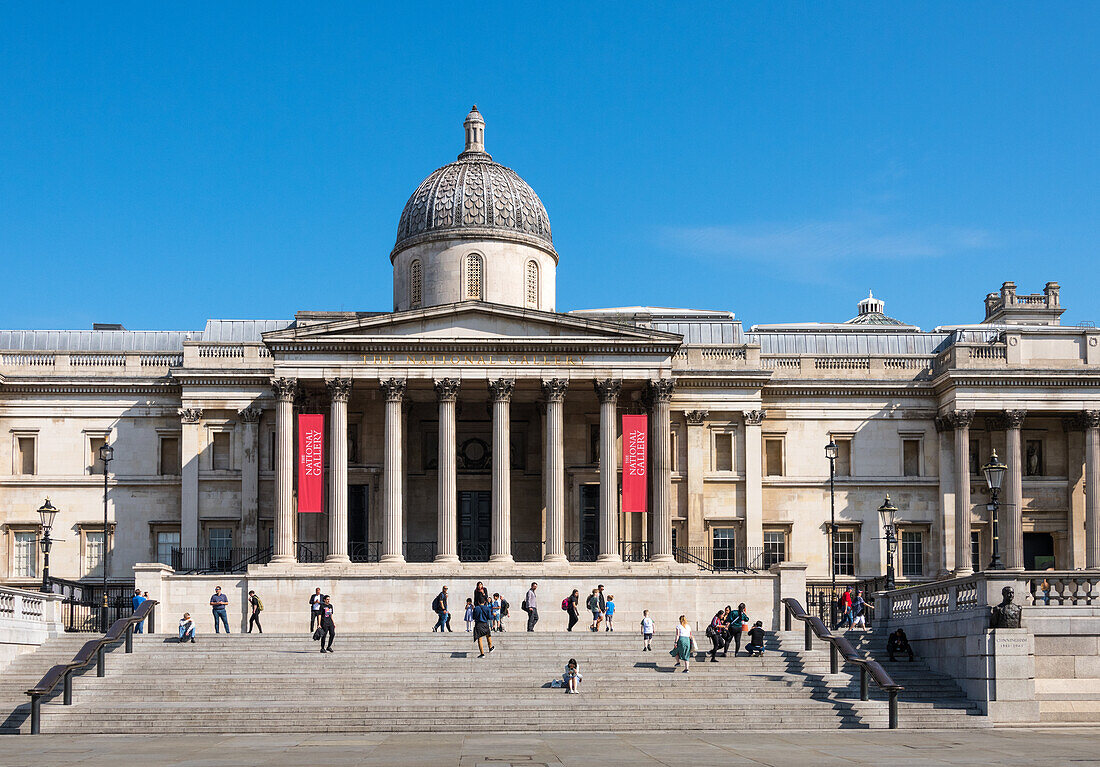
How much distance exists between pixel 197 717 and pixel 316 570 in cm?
1720

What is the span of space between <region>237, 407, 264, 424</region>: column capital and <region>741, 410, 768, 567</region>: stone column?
66.7 feet

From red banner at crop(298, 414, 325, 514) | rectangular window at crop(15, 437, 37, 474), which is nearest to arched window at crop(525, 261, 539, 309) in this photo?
red banner at crop(298, 414, 325, 514)

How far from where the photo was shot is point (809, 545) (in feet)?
197

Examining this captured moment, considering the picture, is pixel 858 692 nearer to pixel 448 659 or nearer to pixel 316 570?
pixel 448 659

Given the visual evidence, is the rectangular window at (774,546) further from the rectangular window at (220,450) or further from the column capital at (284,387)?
the rectangular window at (220,450)

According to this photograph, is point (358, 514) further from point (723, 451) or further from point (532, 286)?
point (723, 451)

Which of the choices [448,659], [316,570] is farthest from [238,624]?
[448,659]

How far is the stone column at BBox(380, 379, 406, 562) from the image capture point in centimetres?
5184

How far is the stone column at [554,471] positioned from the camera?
5172 cm

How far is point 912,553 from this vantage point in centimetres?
6041

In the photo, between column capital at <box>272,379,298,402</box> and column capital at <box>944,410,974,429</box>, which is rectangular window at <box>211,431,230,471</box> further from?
column capital at <box>944,410,974,429</box>

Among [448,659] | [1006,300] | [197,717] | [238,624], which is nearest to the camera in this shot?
[197,717]

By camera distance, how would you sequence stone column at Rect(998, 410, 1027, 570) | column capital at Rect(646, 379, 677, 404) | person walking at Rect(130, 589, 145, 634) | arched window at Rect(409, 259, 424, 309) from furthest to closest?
1. arched window at Rect(409, 259, 424, 309)
2. stone column at Rect(998, 410, 1027, 570)
3. column capital at Rect(646, 379, 677, 404)
4. person walking at Rect(130, 589, 145, 634)

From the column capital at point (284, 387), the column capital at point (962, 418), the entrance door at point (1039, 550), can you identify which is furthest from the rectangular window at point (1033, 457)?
the column capital at point (284, 387)
